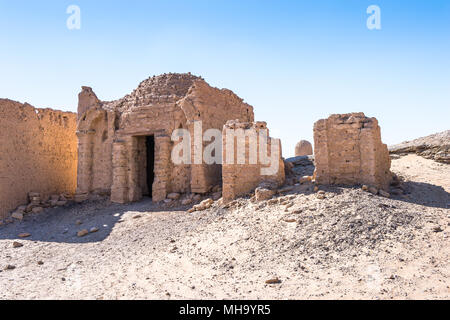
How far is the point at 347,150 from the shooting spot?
316 inches

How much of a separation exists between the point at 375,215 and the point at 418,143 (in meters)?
8.69

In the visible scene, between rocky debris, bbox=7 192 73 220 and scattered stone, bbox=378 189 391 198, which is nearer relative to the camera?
scattered stone, bbox=378 189 391 198

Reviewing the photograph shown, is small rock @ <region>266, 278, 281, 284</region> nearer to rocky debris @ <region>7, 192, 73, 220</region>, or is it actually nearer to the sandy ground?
the sandy ground

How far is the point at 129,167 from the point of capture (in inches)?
465

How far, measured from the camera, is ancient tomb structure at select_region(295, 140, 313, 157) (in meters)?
19.8

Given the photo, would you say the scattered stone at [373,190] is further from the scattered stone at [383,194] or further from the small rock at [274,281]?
the small rock at [274,281]

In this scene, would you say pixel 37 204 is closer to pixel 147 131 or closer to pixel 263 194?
pixel 147 131

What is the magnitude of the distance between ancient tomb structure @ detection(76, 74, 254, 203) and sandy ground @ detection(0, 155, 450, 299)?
6.94 feet

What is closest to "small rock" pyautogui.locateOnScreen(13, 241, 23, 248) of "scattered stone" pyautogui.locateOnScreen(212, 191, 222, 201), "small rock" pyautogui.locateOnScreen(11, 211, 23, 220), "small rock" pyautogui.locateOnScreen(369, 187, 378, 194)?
"small rock" pyautogui.locateOnScreen(11, 211, 23, 220)

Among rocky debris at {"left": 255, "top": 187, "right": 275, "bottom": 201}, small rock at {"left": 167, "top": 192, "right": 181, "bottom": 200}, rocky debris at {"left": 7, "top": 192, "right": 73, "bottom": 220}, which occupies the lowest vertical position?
rocky debris at {"left": 7, "top": 192, "right": 73, "bottom": 220}

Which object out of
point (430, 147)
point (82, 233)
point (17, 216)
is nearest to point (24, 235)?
point (82, 233)

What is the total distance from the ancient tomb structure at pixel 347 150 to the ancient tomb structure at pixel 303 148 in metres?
11.5

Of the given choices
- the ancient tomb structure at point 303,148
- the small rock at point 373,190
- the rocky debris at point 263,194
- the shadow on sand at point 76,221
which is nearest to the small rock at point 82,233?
the shadow on sand at point 76,221

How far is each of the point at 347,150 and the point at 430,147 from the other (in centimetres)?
660
